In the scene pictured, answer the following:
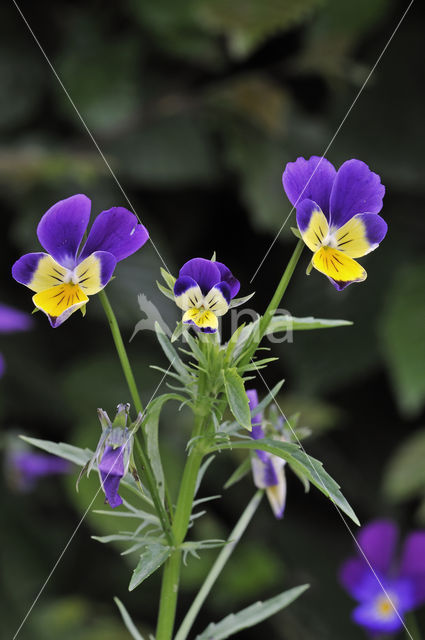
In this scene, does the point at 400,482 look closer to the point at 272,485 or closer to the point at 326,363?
the point at 326,363

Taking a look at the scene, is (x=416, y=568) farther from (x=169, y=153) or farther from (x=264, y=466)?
(x=169, y=153)

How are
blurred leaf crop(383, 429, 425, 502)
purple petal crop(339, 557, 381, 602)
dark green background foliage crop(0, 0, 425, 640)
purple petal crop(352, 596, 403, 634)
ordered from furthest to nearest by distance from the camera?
dark green background foliage crop(0, 0, 425, 640)
blurred leaf crop(383, 429, 425, 502)
purple petal crop(339, 557, 381, 602)
purple petal crop(352, 596, 403, 634)

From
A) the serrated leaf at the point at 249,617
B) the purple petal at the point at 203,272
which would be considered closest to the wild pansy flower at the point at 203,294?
the purple petal at the point at 203,272

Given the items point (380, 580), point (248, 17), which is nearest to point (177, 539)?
point (380, 580)

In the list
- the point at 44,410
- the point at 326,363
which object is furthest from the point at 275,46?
the point at 44,410

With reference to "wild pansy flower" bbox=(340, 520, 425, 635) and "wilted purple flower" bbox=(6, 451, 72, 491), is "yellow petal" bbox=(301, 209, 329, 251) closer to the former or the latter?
"wild pansy flower" bbox=(340, 520, 425, 635)

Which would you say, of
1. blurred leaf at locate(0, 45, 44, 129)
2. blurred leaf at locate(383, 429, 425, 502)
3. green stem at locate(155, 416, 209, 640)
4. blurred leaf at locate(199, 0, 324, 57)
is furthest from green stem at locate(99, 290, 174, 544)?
Answer: blurred leaf at locate(0, 45, 44, 129)
